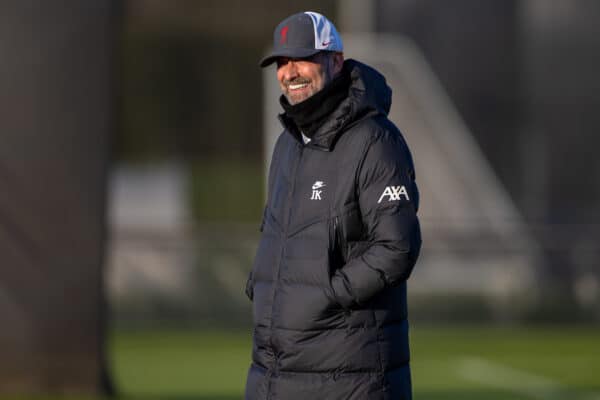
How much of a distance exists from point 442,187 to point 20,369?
10608mm

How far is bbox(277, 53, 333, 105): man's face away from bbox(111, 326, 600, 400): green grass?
5890 millimetres

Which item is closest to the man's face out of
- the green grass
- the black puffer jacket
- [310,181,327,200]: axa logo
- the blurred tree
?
the black puffer jacket

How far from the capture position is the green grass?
10367 mm

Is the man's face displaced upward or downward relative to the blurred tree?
upward

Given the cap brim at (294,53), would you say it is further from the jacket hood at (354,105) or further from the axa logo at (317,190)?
the axa logo at (317,190)

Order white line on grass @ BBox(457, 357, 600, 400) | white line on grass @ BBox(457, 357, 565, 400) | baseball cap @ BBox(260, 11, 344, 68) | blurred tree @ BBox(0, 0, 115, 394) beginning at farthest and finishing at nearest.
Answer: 1. white line on grass @ BBox(457, 357, 565, 400)
2. white line on grass @ BBox(457, 357, 600, 400)
3. blurred tree @ BBox(0, 0, 115, 394)
4. baseball cap @ BBox(260, 11, 344, 68)

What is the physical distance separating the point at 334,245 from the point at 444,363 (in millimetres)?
8780

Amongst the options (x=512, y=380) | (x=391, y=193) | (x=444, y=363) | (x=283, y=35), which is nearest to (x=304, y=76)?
(x=283, y=35)

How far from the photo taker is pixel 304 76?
159 inches

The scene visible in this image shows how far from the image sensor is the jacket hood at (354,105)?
4.03m

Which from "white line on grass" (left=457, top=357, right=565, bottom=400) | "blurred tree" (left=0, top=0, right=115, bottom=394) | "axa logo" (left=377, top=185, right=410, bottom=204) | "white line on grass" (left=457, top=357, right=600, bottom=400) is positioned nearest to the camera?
"axa logo" (left=377, top=185, right=410, bottom=204)

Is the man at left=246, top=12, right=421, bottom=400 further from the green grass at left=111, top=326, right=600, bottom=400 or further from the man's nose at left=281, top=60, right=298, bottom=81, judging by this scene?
the green grass at left=111, top=326, right=600, bottom=400

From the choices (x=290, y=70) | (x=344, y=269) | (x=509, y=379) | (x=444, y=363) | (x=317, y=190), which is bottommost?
(x=444, y=363)

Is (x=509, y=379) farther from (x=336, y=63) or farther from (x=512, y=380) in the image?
(x=336, y=63)
